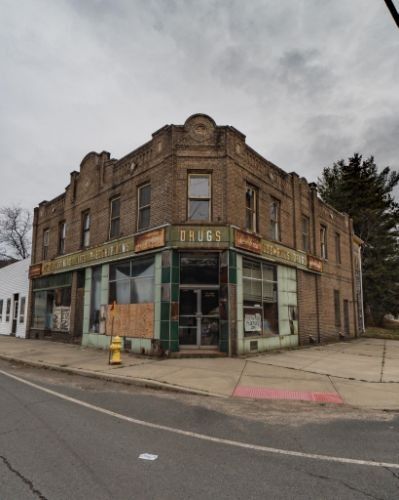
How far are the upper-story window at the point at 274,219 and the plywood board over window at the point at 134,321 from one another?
261 inches

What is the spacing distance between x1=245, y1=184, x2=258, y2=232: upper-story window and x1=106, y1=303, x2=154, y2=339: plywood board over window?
5.23 metres

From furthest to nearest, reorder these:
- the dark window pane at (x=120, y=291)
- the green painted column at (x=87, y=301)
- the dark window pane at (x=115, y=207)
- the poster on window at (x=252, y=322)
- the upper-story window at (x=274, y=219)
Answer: the green painted column at (x=87, y=301) → the upper-story window at (x=274, y=219) → the dark window pane at (x=115, y=207) → the dark window pane at (x=120, y=291) → the poster on window at (x=252, y=322)

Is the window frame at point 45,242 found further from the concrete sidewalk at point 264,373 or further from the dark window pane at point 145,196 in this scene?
the dark window pane at point 145,196

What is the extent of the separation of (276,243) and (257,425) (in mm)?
11270

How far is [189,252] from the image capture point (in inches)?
535

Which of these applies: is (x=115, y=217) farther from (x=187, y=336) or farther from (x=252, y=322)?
(x=252, y=322)

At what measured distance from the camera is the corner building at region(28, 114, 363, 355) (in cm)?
1333

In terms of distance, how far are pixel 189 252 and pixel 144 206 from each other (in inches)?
124

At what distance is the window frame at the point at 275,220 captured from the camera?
55.0ft

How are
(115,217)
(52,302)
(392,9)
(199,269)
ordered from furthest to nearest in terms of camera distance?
(52,302) < (115,217) < (199,269) < (392,9)

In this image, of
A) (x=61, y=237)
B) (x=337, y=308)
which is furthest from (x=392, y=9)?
(x=337, y=308)

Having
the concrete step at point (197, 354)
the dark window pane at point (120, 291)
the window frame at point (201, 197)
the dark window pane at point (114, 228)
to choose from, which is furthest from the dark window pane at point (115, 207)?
the concrete step at point (197, 354)

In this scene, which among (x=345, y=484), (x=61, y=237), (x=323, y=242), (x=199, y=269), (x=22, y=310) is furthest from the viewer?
(x=22, y=310)

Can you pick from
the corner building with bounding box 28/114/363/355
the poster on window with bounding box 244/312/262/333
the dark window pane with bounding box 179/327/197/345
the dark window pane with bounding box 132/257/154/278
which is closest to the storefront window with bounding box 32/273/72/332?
the corner building with bounding box 28/114/363/355
